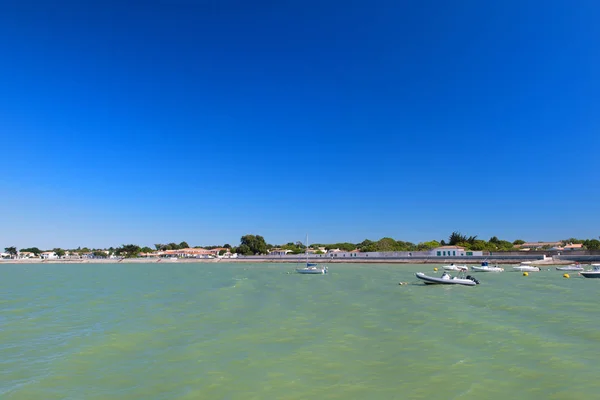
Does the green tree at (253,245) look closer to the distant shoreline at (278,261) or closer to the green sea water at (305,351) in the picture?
the distant shoreline at (278,261)

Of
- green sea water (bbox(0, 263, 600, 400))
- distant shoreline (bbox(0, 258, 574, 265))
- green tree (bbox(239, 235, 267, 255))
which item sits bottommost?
green sea water (bbox(0, 263, 600, 400))

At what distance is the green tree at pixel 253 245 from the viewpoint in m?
146

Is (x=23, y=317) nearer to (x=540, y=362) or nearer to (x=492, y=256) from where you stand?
(x=540, y=362)

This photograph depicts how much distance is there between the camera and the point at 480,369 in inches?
471

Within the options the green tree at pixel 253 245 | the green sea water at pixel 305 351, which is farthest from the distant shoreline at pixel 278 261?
the green sea water at pixel 305 351

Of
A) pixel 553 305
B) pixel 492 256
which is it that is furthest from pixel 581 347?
pixel 492 256

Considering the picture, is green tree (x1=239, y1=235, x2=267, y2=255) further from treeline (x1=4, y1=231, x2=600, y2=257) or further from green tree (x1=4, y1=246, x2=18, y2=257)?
green tree (x1=4, y1=246, x2=18, y2=257)

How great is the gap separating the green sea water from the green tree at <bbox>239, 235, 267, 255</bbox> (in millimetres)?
120027

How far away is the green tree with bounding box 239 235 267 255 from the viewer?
5743 inches

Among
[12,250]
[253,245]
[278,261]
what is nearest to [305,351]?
[278,261]

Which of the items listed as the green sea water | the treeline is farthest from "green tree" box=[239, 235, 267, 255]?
the green sea water

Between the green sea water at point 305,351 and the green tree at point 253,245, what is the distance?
12003 centimetres

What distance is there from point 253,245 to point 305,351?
439ft

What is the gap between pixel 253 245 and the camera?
14650cm
